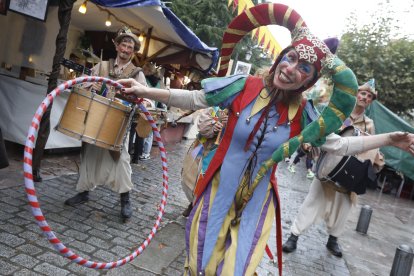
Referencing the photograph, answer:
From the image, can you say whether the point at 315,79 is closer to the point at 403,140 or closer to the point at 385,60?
the point at 403,140

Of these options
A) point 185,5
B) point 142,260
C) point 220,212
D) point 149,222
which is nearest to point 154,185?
point 149,222

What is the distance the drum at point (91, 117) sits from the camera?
3.85 meters

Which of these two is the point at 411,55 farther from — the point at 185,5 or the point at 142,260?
the point at 142,260

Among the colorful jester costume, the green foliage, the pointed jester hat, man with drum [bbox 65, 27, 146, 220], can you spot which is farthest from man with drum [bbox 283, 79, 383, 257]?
the green foliage

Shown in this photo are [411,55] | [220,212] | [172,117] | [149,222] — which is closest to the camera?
[220,212]

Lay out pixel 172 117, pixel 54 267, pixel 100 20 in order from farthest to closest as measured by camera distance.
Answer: pixel 172 117 < pixel 100 20 < pixel 54 267

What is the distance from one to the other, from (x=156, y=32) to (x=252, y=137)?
752 cm

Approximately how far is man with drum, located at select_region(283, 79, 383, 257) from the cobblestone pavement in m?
0.40

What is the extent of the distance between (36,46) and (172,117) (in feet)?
15.2

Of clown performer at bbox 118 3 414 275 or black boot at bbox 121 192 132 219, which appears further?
black boot at bbox 121 192 132 219

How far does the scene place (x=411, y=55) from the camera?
15875 millimetres

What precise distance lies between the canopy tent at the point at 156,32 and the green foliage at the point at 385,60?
9382 millimetres

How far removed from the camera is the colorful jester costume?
243 centimetres

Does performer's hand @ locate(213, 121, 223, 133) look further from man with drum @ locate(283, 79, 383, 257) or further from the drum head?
man with drum @ locate(283, 79, 383, 257)
